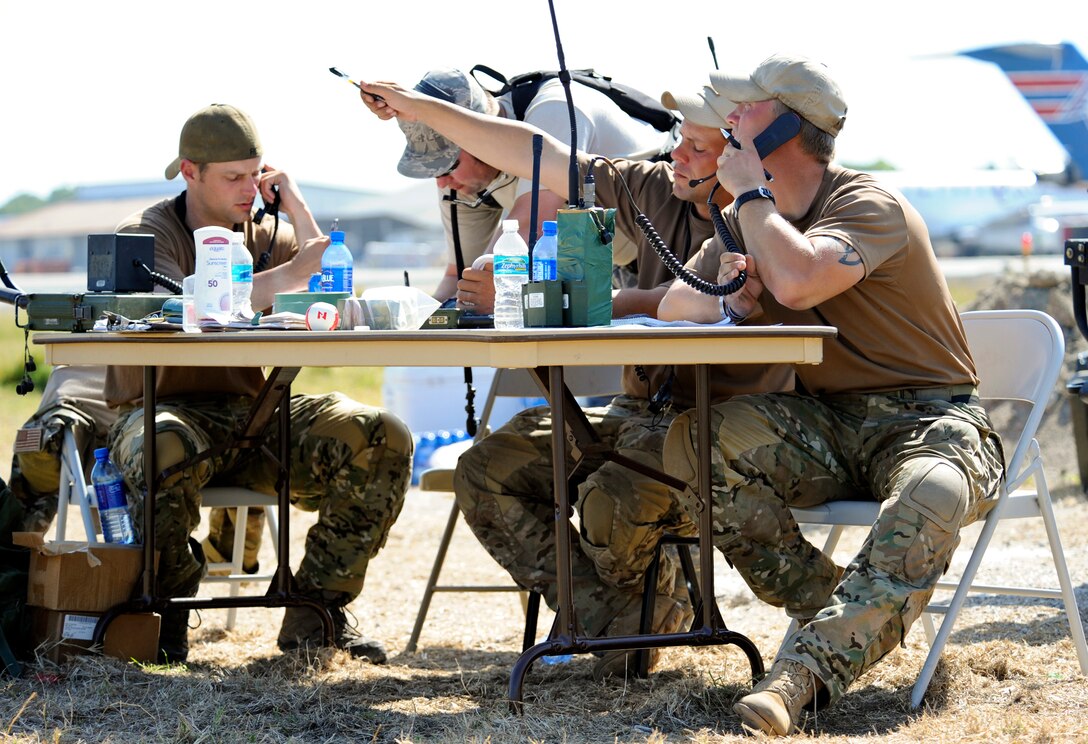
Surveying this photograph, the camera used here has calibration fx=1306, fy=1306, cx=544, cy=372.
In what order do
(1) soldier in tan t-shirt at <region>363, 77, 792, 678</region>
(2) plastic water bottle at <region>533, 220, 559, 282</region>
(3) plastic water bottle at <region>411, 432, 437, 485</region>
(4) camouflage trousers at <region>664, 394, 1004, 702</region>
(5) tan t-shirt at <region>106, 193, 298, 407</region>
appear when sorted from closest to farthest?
1. (4) camouflage trousers at <region>664, 394, 1004, 702</region>
2. (2) plastic water bottle at <region>533, 220, 559, 282</region>
3. (1) soldier in tan t-shirt at <region>363, 77, 792, 678</region>
4. (5) tan t-shirt at <region>106, 193, 298, 407</region>
5. (3) plastic water bottle at <region>411, 432, 437, 485</region>

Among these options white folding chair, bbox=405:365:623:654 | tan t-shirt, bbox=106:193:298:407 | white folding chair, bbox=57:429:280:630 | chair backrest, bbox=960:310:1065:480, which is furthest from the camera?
white folding chair, bbox=405:365:623:654

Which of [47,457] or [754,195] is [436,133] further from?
[47,457]

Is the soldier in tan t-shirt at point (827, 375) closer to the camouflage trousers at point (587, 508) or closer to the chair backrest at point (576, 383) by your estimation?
the camouflage trousers at point (587, 508)

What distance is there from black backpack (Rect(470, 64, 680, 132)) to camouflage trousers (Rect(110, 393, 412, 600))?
4.11 ft

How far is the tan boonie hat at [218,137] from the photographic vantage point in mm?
4445

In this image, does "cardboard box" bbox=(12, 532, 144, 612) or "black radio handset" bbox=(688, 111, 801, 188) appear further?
"cardboard box" bbox=(12, 532, 144, 612)

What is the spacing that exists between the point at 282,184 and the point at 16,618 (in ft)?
→ 5.82

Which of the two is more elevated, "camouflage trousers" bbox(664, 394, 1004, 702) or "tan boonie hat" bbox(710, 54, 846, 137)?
"tan boonie hat" bbox(710, 54, 846, 137)

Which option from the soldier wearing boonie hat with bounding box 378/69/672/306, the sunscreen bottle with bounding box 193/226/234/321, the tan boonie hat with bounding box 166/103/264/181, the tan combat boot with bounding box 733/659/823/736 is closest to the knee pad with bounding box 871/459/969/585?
the tan combat boot with bounding box 733/659/823/736

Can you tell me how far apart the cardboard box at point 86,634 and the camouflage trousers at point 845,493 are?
5.44 feet

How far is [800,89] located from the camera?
338 cm

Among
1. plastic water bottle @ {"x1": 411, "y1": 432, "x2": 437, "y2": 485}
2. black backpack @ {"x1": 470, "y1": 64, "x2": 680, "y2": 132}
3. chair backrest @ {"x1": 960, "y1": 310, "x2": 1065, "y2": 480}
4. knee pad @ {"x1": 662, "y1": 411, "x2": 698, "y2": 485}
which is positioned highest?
black backpack @ {"x1": 470, "y1": 64, "x2": 680, "y2": 132}

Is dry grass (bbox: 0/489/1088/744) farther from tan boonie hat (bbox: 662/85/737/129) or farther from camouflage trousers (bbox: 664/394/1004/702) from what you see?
tan boonie hat (bbox: 662/85/737/129)

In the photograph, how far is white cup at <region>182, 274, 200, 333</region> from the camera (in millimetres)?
3299
